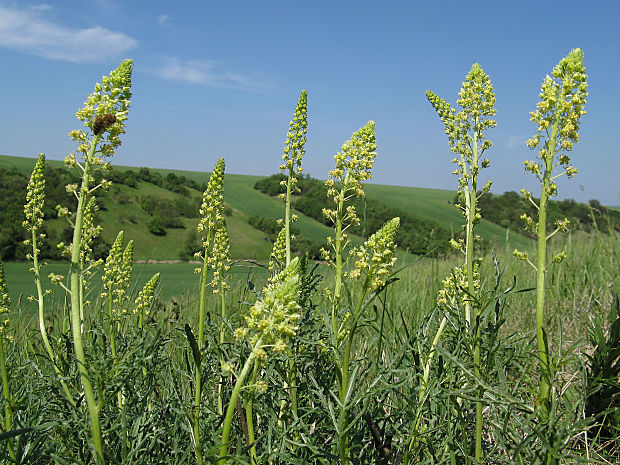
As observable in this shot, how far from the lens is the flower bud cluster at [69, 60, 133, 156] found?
2061mm

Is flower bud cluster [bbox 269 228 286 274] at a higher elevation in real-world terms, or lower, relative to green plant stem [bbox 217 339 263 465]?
higher

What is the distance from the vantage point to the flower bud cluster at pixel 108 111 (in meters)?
2.06

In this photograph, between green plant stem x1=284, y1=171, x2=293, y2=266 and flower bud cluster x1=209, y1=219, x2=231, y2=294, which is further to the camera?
flower bud cluster x1=209, y1=219, x2=231, y2=294

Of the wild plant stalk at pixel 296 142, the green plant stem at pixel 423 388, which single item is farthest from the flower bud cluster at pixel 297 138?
the green plant stem at pixel 423 388

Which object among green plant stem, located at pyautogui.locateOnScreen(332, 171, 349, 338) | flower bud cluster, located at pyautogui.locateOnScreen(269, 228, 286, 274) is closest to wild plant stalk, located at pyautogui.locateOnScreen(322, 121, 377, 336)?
green plant stem, located at pyautogui.locateOnScreen(332, 171, 349, 338)

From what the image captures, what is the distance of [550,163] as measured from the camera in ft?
6.65

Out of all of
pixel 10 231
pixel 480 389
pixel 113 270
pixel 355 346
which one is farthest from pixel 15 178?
pixel 480 389

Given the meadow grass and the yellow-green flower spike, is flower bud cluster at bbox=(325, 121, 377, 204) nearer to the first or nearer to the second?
the meadow grass

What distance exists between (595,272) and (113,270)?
22.2 feet

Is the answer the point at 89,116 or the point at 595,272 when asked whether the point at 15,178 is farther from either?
the point at 595,272

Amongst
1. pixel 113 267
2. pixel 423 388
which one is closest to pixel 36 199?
pixel 113 267

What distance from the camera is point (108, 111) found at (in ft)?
7.10

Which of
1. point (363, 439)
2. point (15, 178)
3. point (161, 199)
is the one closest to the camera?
point (363, 439)

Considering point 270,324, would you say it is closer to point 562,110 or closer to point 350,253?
point 350,253
